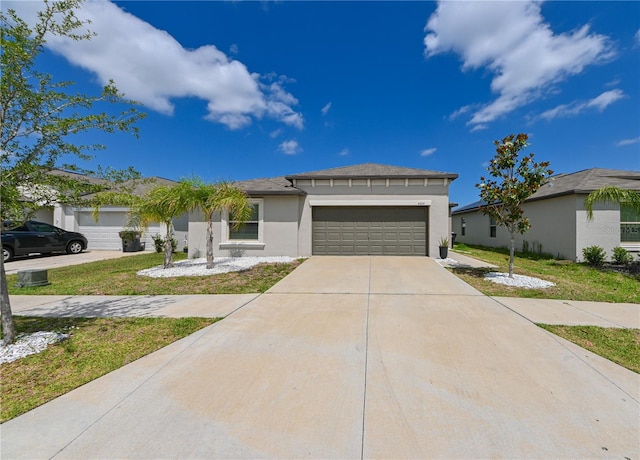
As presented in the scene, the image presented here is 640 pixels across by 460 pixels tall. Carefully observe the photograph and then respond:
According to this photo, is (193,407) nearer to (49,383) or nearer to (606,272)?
(49,383)

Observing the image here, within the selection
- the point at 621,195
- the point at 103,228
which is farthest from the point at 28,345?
the point at 621,195

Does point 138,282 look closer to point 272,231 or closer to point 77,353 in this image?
point 77,353

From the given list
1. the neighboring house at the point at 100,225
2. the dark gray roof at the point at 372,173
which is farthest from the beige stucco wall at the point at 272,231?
the neighboring house at the point at 100,225

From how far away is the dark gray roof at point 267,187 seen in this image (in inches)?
469

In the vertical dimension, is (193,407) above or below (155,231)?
below

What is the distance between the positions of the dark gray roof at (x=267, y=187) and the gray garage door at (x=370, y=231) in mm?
1583

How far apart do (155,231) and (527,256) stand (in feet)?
67.2

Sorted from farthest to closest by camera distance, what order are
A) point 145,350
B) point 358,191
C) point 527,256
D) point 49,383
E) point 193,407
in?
point 527,256 < point 358,191 < point 145,350 < point 49,383 < point 193,407

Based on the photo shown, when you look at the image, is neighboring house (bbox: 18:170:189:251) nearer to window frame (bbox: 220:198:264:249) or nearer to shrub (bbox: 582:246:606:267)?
window frame (bbox: 220:198:264:249)

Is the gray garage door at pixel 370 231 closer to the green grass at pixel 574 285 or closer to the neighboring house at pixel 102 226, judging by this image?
the green grass at pixel 574 285

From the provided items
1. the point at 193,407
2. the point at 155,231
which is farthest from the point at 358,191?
the point at 155,231

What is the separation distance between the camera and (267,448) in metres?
2.09

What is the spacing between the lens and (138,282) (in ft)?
25.0

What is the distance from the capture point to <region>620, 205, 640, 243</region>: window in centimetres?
1138
